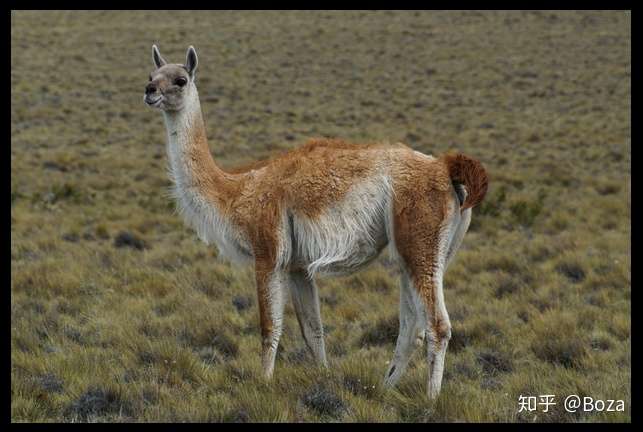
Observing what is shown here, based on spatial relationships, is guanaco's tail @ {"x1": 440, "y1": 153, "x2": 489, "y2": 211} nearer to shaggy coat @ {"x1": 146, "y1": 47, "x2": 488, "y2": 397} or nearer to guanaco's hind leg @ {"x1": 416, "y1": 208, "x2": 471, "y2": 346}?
shaggy coat @ {"x1": 146, "y1": 47, "x2": 488, "y2": 397}

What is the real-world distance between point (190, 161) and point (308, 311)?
1508mm

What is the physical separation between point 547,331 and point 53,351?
4488mm

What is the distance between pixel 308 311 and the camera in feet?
17.7

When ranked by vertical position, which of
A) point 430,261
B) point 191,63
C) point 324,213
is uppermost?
point 191,63

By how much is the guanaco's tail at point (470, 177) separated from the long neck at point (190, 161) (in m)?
1.76

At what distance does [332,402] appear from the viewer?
14.8ft

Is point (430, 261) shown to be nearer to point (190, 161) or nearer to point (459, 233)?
point (459, 233)

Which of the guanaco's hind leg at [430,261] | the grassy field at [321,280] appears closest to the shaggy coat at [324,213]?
the guanaco's hind leg at [430,261]

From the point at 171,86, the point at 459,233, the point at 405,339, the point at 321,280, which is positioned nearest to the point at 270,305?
the point at 405,339

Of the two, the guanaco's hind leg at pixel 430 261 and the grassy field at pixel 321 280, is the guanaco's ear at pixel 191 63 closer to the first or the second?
the guanaco's hind leg at pixel 430 261

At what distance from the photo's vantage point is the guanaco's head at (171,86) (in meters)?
5.05

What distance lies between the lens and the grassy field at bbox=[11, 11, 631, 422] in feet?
15.9
